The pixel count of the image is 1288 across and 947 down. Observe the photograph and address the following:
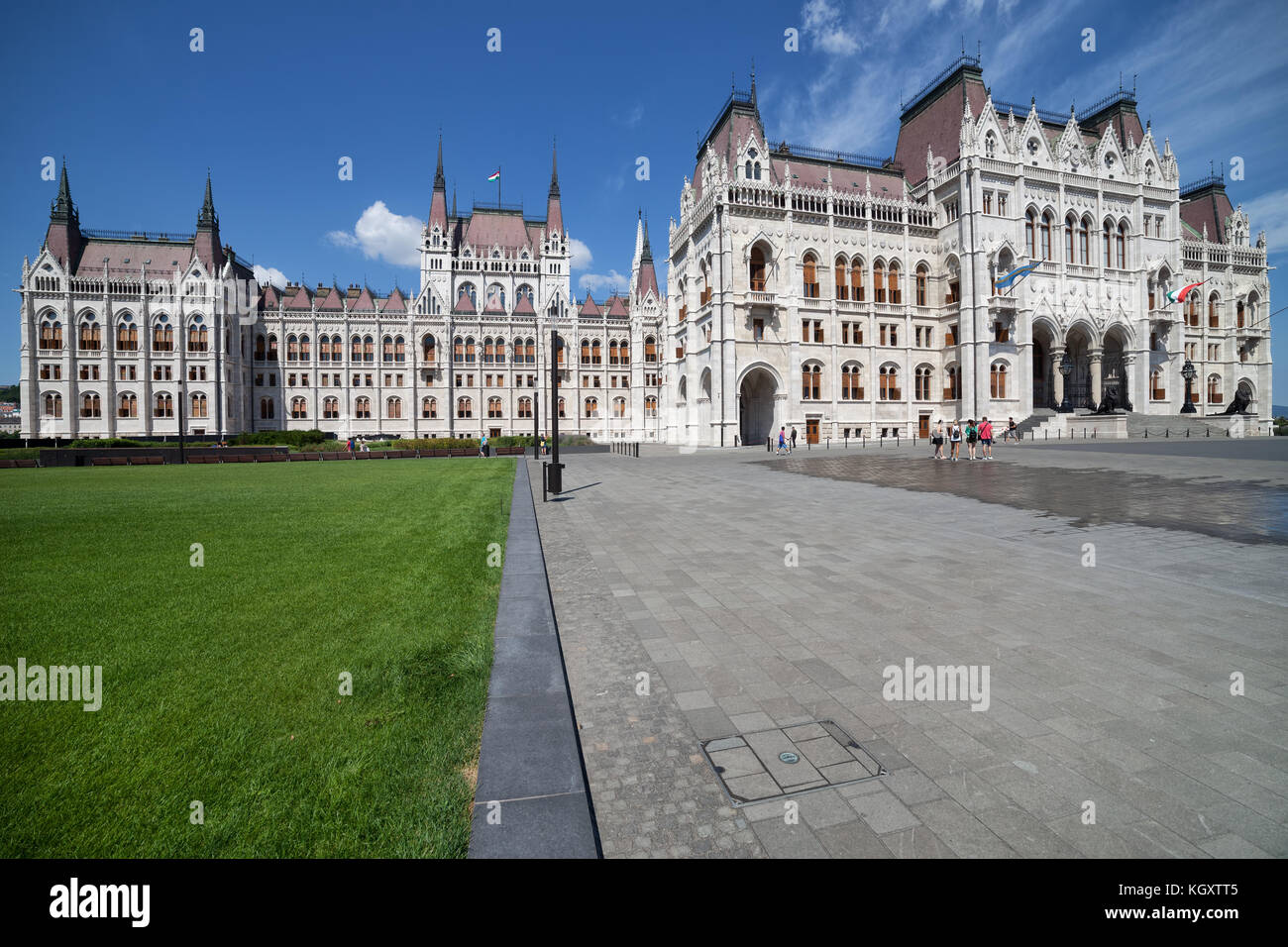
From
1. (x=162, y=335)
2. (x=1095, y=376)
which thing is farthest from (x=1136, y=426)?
(x=162, y=335)

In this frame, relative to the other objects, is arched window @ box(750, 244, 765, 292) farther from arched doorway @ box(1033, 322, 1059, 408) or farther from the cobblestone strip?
the cobblestone strip

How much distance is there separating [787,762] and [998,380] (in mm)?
50095

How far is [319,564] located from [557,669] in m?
4.59

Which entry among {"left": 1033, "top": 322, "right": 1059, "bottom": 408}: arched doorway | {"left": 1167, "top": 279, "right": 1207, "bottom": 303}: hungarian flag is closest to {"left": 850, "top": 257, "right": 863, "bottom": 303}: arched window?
{"left": 1033, "top": 322, "right": 1059, "bottom": 408}: arched doorway

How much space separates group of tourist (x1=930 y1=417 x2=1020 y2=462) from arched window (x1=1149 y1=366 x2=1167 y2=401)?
1762 centimetres

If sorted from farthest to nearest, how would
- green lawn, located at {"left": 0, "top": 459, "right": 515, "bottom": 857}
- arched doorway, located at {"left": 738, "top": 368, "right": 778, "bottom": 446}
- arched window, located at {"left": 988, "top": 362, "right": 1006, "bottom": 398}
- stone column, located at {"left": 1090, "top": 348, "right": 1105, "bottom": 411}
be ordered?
1. stone column, located at {"left": 1090, "top": 348, "right": 1105, "bottom": 411}
2. arched doorway, located at {"left": 738, "top": 368, "right": 778, "bottom": 446}
3. arched window, located at {"left": 988, "top": 362, "right": 1006, "bottom": 398}
4. green lawn, located at {"left": 0, "top": 459, "right": 515, "bottom": 857}

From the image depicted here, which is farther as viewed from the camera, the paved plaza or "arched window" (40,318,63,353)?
"arched window" (40,318,63,353)

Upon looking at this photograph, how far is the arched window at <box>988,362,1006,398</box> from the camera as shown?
44500 millimetres

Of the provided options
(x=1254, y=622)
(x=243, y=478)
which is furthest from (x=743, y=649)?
(x=243, y=478)

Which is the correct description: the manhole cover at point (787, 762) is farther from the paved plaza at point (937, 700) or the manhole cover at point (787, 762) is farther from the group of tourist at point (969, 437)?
the group of tourist at point (969, 437)

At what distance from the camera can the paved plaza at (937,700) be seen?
2.53 meters

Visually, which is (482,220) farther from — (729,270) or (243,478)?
(243,478)

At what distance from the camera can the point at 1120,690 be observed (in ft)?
12.4

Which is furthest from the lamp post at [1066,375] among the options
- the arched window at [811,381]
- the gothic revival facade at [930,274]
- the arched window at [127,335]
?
the arched window at [127,335]
